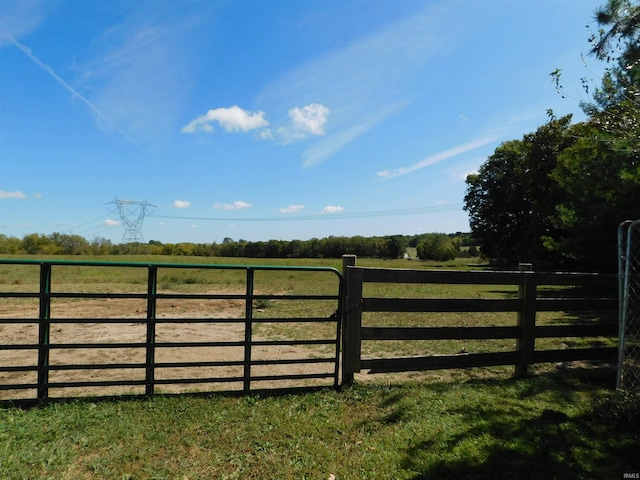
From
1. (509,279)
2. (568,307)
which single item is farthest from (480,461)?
(568,307)

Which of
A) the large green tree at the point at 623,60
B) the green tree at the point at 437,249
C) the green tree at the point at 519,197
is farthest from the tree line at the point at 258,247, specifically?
the large green tree at the point at 623,60

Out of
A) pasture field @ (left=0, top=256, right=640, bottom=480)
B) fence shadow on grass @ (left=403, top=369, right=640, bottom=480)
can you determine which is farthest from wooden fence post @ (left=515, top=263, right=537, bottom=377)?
fence shadow on grass @ (left=403, top=369, right=640, bottom=480)

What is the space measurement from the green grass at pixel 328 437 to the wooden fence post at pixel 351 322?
304mm

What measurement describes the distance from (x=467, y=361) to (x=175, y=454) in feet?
11.9

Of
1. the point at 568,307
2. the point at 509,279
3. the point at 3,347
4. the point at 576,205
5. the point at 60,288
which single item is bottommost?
the point at 60,288

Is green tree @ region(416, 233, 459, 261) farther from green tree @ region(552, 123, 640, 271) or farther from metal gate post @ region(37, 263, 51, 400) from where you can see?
metal gate post @ region(37, 263, 51, 400)

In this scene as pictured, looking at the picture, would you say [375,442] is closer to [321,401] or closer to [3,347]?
[321,401]

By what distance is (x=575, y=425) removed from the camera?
3498 mm

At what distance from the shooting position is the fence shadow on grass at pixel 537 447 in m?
2.76

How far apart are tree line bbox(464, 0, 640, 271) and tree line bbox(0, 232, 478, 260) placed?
16725 mm

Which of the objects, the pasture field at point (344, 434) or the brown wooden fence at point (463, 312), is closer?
the pasture field at point (344, 434)

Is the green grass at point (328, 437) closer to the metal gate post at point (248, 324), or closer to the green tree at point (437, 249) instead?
the metal gate post at point (248, 324)

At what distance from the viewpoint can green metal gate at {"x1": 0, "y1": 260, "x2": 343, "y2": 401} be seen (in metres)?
3.87

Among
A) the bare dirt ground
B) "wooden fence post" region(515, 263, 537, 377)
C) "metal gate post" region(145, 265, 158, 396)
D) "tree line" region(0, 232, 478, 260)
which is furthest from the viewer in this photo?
"tree line" region(0, 232, 478, 260)
